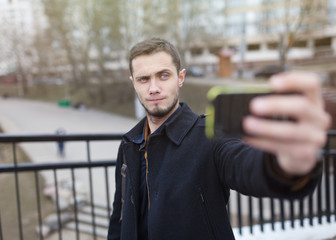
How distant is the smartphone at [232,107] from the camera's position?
811 millimetres

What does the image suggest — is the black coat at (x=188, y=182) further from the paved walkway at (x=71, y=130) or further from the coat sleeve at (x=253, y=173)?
the paved walkway at (x=71, y=130)

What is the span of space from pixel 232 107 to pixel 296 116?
22 centimetres

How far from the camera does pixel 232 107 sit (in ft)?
2.72

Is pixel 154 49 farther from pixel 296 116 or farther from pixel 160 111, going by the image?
pixel 296 116

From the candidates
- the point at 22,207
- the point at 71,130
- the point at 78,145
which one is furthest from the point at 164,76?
the point at 71,130

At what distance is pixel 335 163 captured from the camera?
349 centimetres

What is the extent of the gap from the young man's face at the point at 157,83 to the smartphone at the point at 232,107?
716 mm

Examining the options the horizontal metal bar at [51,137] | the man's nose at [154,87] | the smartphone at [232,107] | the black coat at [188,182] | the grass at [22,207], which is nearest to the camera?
the smartphone at [232,107]

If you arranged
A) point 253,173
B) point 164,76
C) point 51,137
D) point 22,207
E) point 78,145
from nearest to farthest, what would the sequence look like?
1. point 253,173
2. point 164,76
3. point 51,137
4. point 22,207
5. point 78,145

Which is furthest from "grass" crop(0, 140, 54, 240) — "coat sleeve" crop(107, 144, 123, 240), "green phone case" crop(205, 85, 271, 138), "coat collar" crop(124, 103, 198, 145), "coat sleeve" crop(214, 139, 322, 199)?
"green phone case" crop(205, 85, 271, 138)

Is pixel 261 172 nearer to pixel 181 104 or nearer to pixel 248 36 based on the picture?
pixel 181 104

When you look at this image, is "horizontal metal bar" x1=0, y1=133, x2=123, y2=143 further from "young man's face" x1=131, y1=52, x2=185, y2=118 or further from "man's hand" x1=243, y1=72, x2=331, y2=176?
"man's hand" x1=243, y1=72, x2=331, y2=176

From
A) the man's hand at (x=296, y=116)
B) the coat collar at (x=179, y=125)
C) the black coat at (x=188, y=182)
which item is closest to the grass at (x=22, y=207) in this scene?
the black coat at (x=188, y=182)

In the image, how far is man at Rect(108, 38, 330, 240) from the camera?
2.11 feet
